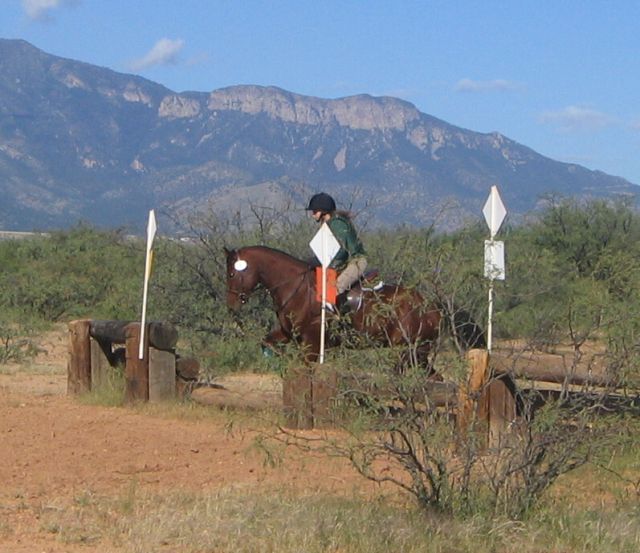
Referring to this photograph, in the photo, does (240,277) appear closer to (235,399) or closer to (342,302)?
(342,302)

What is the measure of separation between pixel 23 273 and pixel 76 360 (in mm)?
19605

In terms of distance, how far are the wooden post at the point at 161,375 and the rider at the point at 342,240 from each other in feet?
6.13

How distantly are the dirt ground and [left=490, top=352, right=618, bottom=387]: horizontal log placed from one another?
A: 1.32 meters

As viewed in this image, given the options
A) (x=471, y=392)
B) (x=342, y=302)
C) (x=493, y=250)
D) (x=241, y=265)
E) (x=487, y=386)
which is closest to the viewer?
(x=471, y=392)

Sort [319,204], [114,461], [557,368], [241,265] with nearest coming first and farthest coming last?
[114,461] < [557,368] < [319,204] < [241,265]

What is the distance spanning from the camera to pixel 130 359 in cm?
1459

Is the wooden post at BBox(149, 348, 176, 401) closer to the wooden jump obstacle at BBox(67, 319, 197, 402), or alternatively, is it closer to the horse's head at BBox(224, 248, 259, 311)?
the wooden jump obstacle at BBox(67, 319, 197, 402)

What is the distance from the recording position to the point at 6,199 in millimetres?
155875

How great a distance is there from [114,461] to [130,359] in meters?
3.04

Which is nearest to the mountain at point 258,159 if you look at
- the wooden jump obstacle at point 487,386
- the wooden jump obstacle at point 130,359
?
the wooden jump obstacle at point 130,359

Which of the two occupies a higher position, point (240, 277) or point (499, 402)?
point (240, 277)

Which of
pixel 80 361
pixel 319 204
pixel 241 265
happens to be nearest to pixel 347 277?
pixel 319 204

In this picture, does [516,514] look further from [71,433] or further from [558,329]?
[71,433]

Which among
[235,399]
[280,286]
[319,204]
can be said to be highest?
[319,204]
